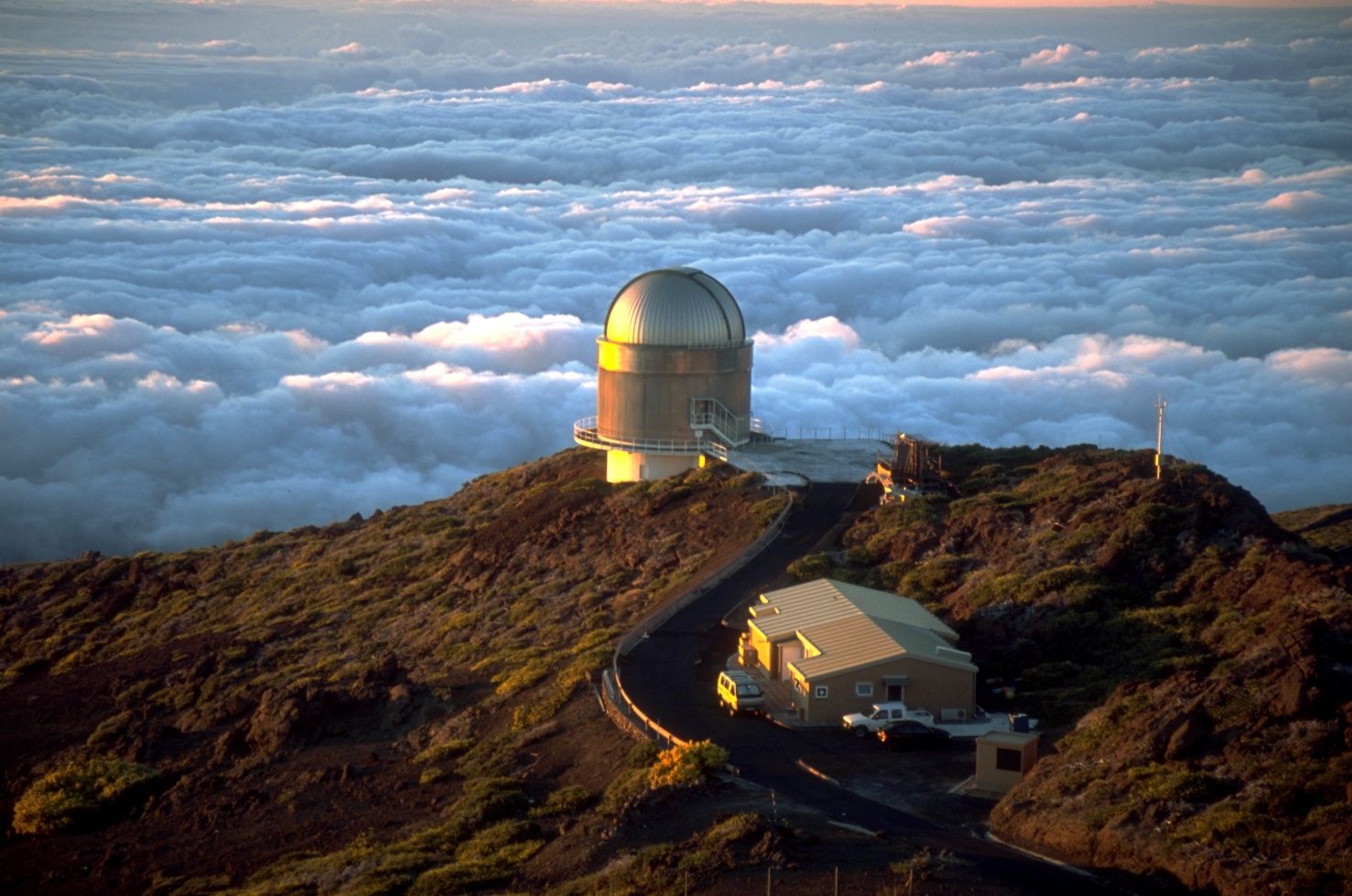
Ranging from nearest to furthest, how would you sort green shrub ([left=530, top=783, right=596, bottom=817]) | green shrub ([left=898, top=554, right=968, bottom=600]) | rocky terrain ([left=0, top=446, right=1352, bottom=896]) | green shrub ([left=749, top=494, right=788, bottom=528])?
rocky terrain ([left=0, top=446, right=1352, bottom=896]) → green shrub ([left=530, top=783, right=596, bottom=817]) → green shrub ([left=898, top=554, right=968, bottom=600]) → green shrub ([left=749, top=494, right=788, bottom=528])

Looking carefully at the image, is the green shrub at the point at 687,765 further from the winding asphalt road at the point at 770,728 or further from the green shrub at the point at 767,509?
the green shrub at the point at 767,509

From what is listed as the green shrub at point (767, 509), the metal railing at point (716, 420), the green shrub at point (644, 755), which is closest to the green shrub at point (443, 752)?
the green shrub at point (644, 755)

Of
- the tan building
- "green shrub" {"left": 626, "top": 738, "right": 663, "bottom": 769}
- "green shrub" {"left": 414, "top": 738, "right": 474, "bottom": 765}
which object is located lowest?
"green shrub" {"left": 414, "top": 738, "right": 474, "bottom": 765}

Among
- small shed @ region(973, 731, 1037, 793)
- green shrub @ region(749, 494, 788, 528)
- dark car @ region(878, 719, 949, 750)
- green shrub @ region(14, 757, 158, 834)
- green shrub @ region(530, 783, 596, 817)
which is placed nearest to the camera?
small shed @ region(973, 731, 1037, 793)

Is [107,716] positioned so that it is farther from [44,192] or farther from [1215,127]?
[1215,127]

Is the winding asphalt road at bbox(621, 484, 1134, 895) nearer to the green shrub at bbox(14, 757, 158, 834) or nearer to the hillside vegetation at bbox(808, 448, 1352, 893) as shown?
the hillside vegetation at bbox(808, 448, 1352, 893)

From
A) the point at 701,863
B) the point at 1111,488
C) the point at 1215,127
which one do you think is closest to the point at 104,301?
the point at 1111,488

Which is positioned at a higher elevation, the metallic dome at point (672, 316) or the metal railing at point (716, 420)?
the metallic dome at point (672, 316)

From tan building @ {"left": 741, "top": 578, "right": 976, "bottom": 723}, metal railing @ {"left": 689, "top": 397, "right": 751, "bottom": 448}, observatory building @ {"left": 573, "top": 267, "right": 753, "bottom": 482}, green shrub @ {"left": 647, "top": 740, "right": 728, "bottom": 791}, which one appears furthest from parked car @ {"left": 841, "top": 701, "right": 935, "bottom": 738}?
metal railing @ {"left": 689, "top": 397, "right": 751, "bottom": 448}
